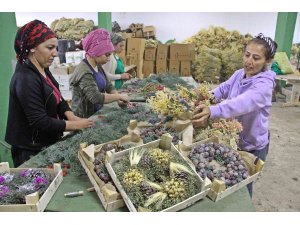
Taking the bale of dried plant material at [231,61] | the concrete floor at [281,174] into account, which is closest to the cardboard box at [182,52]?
the bale of dried plant material at [231,61]

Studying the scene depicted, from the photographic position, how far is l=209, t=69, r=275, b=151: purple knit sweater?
6.63ft

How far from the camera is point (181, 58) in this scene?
8.12 m

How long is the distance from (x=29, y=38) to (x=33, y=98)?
1.49ft

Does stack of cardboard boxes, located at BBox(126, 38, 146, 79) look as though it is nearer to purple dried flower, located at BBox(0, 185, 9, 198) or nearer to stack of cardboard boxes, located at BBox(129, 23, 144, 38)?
stack of cardboard boxes, located at BBox(129, 23, 144, 38)

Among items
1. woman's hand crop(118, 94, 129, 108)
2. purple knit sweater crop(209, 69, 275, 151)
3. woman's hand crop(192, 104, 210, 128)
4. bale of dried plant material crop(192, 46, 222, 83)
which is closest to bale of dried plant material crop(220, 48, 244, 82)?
bale of dried plant material crop(192, 46, 222, 83)

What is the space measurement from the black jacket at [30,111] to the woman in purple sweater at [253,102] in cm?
117

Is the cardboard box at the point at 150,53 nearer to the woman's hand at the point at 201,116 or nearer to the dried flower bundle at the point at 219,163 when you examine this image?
the woman's hand at the point at 201,116

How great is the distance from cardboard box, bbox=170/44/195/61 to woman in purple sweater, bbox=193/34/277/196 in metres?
5.94

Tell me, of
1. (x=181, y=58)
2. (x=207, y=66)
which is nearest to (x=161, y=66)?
(x=181, y=58)

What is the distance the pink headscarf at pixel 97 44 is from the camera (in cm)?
290

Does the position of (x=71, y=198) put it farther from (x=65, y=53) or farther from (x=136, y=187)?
(x=65, y=53)

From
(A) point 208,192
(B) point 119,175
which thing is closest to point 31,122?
(B) point 119,175

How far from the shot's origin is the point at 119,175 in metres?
1.52

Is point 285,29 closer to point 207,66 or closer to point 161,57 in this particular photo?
point 207,66
